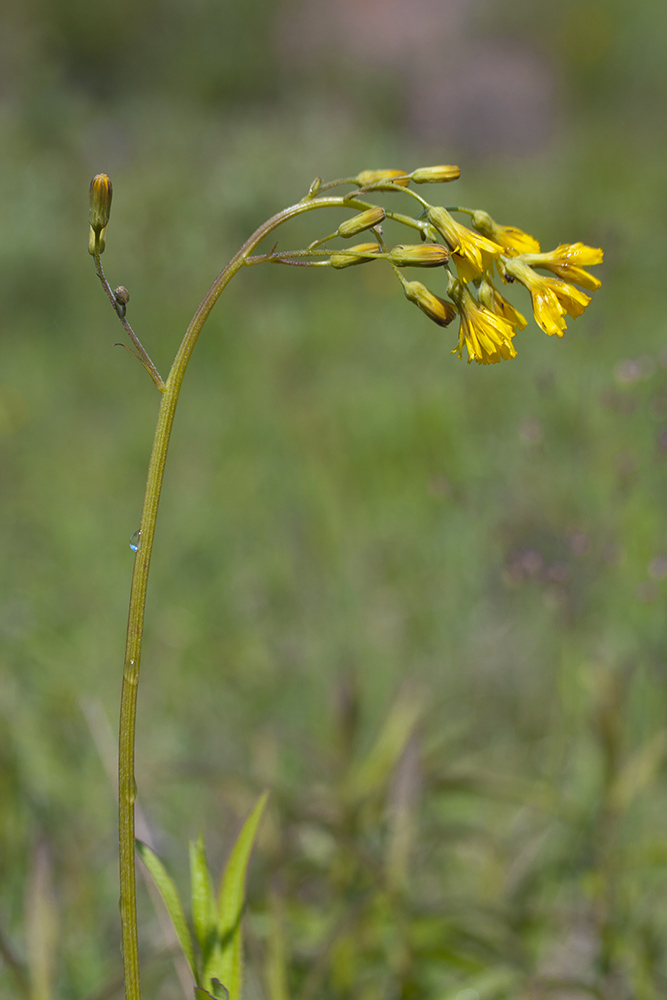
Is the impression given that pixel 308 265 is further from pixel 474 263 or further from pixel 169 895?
pixel 169 895

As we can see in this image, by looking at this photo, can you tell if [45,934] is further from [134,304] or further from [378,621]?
[134,304]

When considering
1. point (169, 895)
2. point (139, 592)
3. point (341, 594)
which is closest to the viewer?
point (139, 592)

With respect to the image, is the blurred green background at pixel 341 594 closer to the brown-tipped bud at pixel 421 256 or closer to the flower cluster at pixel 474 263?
the flower cluster at pixel 474 263

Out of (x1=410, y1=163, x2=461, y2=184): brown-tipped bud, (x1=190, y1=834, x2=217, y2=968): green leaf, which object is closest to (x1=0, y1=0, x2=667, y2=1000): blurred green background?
(x1=190, y1=834, x2=217, y2=968): green leaf

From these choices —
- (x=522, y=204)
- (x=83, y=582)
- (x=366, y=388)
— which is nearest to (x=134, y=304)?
(x=366, y=388)

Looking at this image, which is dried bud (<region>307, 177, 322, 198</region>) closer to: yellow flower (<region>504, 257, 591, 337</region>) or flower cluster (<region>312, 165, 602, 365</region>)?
flower cluster (<region>312, 165, 602, 365</region>)

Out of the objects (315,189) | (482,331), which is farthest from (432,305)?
(315,189)
